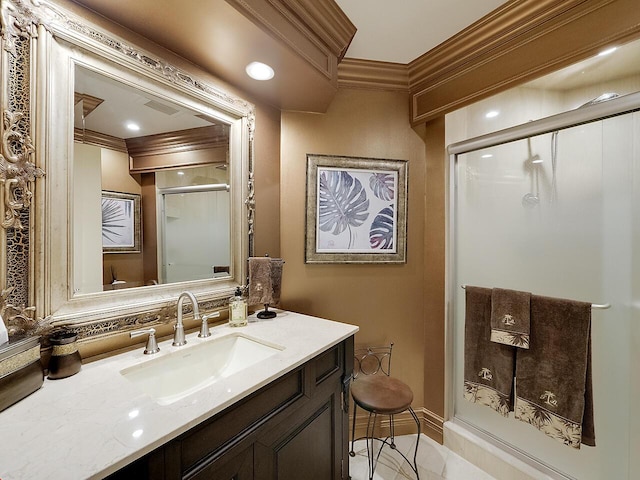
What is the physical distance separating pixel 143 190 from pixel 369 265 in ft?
4.36

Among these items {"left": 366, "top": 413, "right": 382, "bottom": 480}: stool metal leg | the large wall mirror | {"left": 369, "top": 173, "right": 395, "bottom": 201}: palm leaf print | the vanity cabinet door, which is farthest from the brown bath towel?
{"left": 366, "top": 413, "right": 382, "bottom": 480}: stool metal leg

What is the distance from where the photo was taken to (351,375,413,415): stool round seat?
4.45 feet

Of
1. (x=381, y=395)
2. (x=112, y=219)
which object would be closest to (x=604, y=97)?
(x=381, y=395)

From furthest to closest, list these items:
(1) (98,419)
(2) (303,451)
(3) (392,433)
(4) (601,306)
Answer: (3) (392,433) < (4) (601,306) < (2) (303,451) < (1) (98,419)

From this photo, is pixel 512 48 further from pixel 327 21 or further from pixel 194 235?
pixel 194 235

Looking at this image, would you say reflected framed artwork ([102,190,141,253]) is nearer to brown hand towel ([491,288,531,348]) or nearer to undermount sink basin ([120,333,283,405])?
undermount sink basin ([120,333,283,405])

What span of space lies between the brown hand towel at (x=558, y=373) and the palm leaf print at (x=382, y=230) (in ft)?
2.71

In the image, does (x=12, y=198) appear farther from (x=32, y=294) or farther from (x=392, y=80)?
(x=392, y=80)

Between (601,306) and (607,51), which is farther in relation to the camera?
(601,306)

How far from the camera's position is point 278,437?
2.97 ft

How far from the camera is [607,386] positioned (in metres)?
1.33

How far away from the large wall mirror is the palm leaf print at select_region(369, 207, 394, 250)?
0.80 m

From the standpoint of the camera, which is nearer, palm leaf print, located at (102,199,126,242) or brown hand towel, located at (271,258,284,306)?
palm leaf print, located at (102,199,126,242)

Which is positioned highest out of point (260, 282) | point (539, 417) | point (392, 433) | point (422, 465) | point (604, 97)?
point (604, 97)
